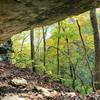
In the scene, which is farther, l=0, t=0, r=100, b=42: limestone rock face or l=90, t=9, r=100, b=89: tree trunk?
l=90, t=9, r=100, b=89: tree trunk

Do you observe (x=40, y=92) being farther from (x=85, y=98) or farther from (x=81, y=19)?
(x=81, y=19)

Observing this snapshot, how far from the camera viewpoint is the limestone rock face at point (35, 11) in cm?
558

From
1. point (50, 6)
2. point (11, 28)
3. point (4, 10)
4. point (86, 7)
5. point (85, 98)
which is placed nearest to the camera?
point (4, 10)

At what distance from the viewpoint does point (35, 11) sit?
6.23 metres

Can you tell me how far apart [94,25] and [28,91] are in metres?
4.89

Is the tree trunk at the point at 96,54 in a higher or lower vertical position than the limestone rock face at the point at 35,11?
lower

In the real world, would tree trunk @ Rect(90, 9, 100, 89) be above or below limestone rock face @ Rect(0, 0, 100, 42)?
below

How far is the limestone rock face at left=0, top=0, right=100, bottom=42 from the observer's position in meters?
5.58

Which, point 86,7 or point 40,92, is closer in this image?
point 86,7

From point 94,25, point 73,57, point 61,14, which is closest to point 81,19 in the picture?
point 73,57

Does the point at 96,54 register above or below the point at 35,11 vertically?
below

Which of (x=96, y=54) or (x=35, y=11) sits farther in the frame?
(x=96, y=54)

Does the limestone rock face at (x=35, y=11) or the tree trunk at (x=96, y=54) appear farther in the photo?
the tree trunk at (x=96, y=54)

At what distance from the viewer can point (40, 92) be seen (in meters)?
9.38
